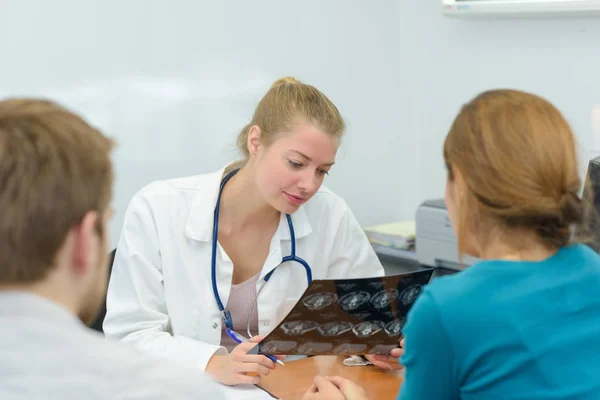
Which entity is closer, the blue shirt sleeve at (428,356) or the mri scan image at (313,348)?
the blue shirt sleeve at (428,356)

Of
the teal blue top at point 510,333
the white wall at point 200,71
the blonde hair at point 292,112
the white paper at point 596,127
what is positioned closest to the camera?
the teal blue top at point 510,333

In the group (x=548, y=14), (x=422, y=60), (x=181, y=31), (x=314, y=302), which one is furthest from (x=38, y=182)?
(x=422, y=60)

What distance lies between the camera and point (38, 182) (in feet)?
2.62

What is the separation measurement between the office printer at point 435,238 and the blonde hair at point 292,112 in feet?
2.70

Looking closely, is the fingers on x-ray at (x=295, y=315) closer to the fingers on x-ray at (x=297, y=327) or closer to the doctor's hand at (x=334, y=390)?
the fingers on x-ray at (x=297, y=327)

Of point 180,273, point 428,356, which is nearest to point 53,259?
point 428,356

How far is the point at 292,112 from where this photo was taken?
1.83m

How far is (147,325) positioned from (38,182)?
968 millimetres

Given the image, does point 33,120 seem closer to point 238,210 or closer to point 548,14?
point 238,210

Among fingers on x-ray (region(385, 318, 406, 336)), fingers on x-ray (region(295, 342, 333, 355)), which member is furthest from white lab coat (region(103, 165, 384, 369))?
fingers on x-ray (region(385, 318, 406, 336))

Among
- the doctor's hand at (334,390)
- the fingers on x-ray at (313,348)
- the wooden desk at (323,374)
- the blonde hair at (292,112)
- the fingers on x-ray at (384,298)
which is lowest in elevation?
the wooden desk at (323,374)

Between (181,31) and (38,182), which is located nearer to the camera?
(38,182)

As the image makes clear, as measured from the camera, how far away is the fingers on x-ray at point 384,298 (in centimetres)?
145

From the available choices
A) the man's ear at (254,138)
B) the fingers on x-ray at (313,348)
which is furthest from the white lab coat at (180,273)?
the fingers on x-ray at (313,348)
